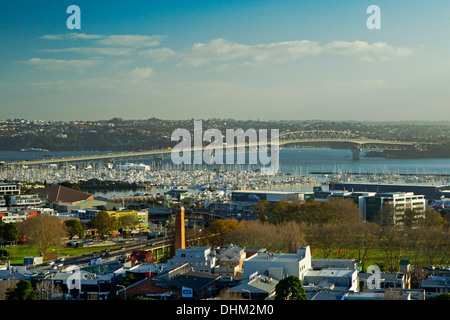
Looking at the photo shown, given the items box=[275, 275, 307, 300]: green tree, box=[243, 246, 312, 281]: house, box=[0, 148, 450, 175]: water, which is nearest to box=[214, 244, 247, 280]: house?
box=[243, 246, 312, 281]: house

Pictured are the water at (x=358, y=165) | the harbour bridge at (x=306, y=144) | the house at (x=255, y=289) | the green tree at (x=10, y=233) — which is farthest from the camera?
the harbour bridge at (x=306, y=144)

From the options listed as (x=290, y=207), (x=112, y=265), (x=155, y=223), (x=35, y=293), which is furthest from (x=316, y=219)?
(x=35, y=293)

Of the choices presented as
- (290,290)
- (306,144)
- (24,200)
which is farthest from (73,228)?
(306,144)

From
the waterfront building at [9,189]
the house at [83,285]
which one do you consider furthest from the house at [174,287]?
the waterfront building at [9,189]

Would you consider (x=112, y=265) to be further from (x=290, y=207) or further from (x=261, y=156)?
(x=261, y=156)

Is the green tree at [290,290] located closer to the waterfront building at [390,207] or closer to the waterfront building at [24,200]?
the waterfront building at [390,207]
